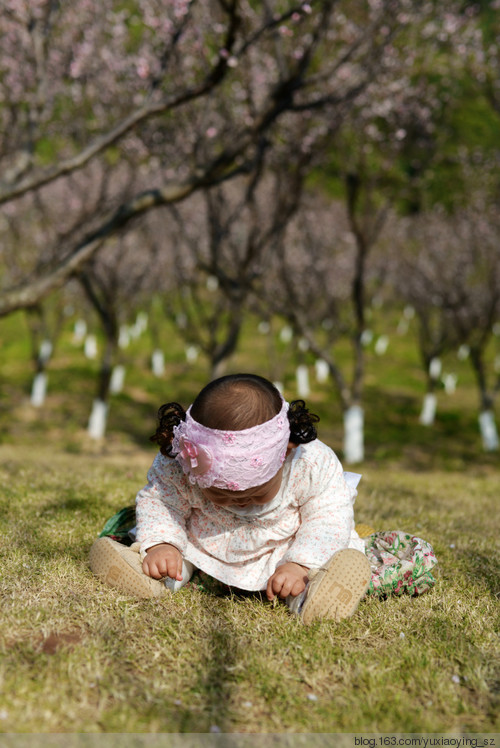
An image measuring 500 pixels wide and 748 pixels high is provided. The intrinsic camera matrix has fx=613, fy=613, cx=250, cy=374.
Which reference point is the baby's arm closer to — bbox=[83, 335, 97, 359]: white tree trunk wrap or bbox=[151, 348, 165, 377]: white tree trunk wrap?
bbox=[151, 348, 165, 377]: white tree trunk wrap

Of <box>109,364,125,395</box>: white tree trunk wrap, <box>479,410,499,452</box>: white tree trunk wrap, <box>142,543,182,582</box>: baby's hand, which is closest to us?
<box>142,543,182,582</box>: baby's hand

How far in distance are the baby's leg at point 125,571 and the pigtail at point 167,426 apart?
20.0 inches

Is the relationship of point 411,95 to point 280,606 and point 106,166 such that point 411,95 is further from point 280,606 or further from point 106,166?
point 280,606

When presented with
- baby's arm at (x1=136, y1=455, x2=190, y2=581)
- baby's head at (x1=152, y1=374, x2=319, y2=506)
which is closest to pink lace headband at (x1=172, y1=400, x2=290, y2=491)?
baby's head at (x1=152, y1=374, x2=319, y2=506)

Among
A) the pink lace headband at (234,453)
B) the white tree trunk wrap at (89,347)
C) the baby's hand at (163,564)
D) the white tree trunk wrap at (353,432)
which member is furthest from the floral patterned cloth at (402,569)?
the white tree trunk wrap at (89,347)

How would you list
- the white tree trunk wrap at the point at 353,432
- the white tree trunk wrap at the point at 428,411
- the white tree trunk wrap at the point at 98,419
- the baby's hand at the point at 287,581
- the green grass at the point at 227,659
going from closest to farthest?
the green grass at the point at 227,659 < the baby's hand at the point at 287,581 < the white tree trunk wrap at the point at 353,432 < the white tree trunk wrap at the point at 98,419 < the white tree trunk wrap at the point at 428,411

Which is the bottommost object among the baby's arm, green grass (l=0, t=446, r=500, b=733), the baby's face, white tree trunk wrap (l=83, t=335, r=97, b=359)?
green grass (l=0, t=446, r=500, b=733)

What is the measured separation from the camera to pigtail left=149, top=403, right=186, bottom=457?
3043 mm

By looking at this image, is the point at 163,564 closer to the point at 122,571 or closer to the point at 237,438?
the point at 122,571

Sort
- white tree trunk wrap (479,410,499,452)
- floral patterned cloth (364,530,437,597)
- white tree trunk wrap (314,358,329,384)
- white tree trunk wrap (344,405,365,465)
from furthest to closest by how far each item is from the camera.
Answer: white tree trunk wrap (314,358,329,384), white tree trunk wrap (479,410,499,452), white tree trunk wrap (344,405,365,465), floral patterned cloth (364,530,437,597)

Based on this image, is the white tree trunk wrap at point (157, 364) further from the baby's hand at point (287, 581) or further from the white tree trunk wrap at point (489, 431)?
the baby's hand at point (287, 581)

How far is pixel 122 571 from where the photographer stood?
2877 mm

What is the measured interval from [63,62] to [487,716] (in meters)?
11.7

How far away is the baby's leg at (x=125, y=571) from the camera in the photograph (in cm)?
285
